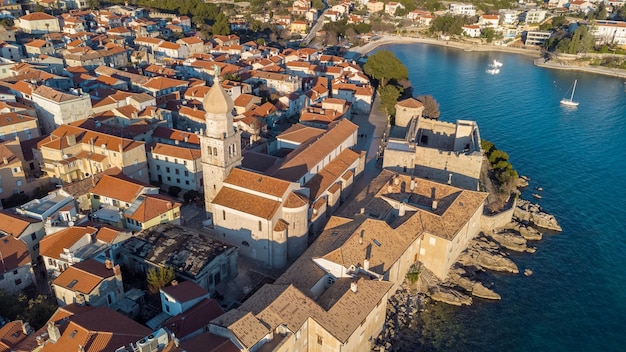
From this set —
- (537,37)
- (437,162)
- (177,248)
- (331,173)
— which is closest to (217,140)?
(177,248)

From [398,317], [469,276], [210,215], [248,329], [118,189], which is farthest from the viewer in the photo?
[210,215]

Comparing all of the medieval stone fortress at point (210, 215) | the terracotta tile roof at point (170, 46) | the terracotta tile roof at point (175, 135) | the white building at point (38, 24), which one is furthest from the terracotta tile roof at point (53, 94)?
the white building at point (38, 24)

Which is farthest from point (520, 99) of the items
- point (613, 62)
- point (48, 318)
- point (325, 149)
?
point (48, 318)

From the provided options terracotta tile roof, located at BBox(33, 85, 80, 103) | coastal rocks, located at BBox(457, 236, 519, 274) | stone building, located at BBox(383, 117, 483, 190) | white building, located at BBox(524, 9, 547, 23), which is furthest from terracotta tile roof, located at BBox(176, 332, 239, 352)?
white building, located at BBox(524, 9, 547, 23)

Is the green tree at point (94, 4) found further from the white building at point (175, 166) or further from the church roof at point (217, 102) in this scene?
the church roof at point (217, 102)

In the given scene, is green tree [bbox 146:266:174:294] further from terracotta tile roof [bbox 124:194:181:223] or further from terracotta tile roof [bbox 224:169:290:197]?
terracotta tile roof [bbox 224:169:290:197]

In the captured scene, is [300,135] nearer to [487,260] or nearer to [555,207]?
[487,260]
